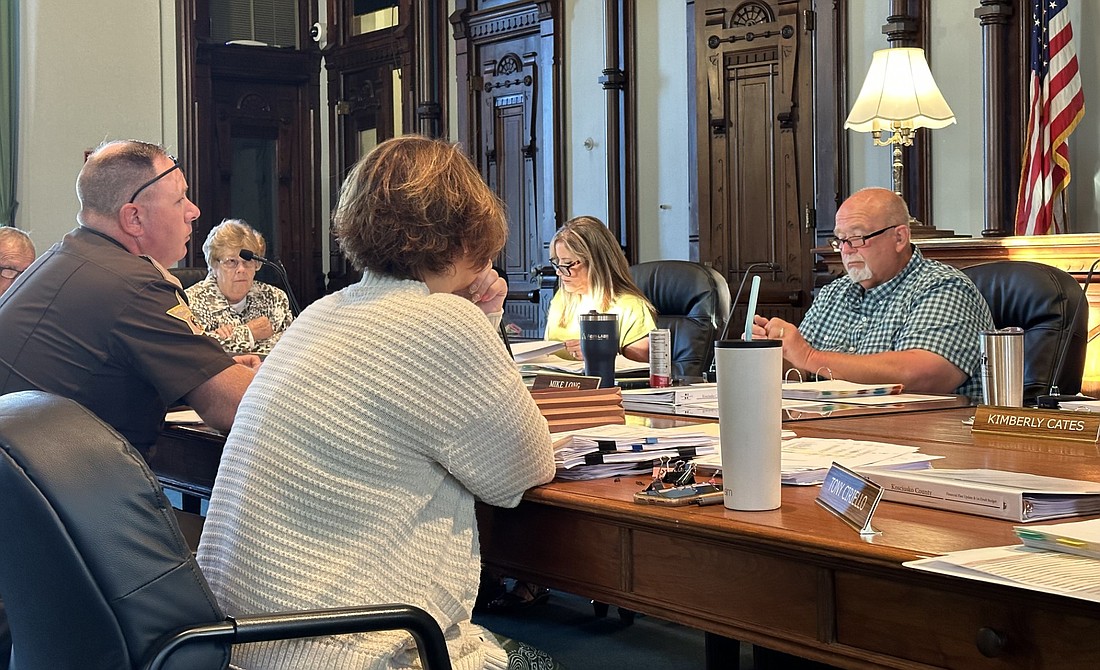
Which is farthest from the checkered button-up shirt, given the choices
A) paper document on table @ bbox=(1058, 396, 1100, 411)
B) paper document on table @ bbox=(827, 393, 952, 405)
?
paper document on table @ bbox=(1058, 396, 1100, 411)

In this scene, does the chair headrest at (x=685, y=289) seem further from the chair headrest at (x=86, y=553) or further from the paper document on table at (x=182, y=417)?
the chair headrest at (x=86, y=553)

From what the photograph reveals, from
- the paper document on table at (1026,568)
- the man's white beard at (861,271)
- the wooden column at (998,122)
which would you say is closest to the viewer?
the paper document on table at (1026,568)

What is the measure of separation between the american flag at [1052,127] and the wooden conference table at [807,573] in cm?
332

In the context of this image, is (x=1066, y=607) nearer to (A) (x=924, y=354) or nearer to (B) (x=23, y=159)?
(A) (x=924, y=354)

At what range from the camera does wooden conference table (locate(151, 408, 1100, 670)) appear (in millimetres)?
970

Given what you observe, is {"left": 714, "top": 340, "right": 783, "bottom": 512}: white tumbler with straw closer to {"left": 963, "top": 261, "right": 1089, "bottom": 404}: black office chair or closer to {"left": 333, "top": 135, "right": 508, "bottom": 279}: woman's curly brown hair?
{"left": 333, "top": 135, "right": 508, "bottom": 279}: woman's curly brown hair

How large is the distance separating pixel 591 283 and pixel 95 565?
10.2ft

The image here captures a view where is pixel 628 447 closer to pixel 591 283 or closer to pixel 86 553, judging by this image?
pixel 86 553

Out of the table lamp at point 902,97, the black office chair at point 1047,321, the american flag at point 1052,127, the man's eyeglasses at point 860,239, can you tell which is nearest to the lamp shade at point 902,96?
the table lamp at point 902,97

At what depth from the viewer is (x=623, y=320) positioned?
3877 millimetres

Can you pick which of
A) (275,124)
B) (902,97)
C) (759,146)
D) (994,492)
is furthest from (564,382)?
(275,124)

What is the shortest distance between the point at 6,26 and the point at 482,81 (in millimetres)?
2892

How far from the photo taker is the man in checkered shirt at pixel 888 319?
2.63m

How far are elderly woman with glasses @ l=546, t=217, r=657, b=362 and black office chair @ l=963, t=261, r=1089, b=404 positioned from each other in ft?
4.38
